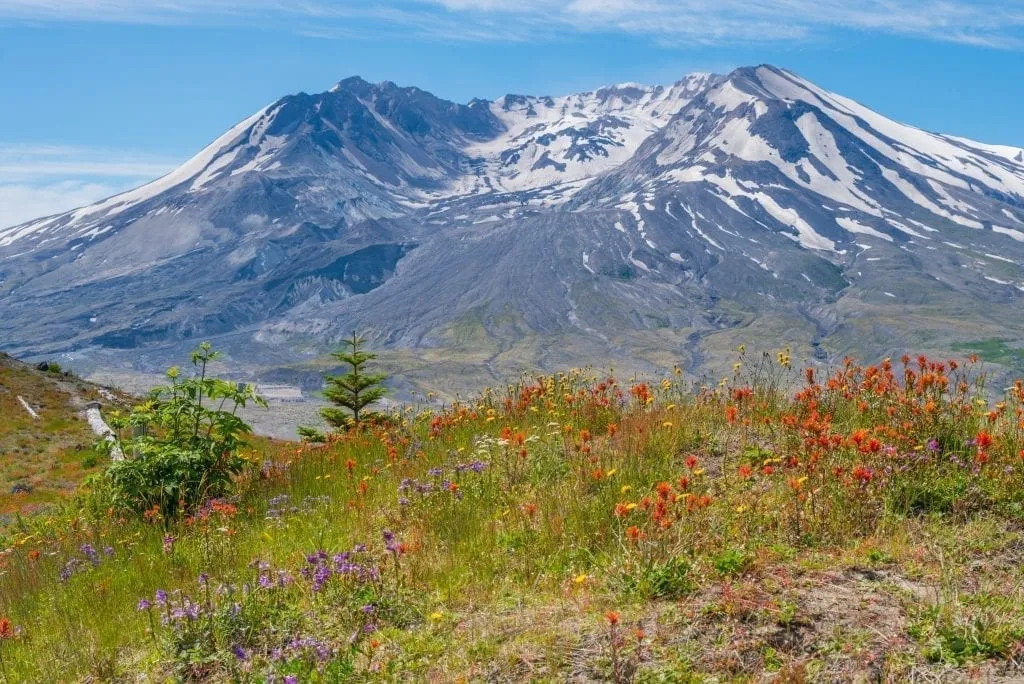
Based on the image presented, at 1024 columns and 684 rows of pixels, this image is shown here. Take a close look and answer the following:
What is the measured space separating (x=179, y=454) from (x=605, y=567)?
5.36m

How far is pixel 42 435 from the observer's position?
109ft

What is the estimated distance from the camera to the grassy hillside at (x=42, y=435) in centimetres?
2430

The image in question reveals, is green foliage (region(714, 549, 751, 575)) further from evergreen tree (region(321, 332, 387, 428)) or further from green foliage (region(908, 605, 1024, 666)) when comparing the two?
evergreen tree (region(321, 332, 387, 428))

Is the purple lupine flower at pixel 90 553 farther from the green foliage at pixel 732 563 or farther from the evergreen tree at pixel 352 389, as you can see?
the evergreen tree at pixel 352 389

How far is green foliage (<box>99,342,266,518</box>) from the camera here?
28.3ft

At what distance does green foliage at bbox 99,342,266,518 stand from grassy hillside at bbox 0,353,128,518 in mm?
1766

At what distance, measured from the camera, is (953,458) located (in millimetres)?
6301

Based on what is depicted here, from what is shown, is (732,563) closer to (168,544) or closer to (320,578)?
(320,578)

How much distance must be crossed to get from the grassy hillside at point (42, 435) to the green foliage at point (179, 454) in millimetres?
1766

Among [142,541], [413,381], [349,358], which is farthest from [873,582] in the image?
[413,381]

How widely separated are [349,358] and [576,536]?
14144 millimetres

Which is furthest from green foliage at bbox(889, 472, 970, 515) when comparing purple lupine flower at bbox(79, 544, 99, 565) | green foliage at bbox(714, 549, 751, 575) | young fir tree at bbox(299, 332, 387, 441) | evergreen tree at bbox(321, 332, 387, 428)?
evergreen tree at bbox(321, 332, 387, 428)

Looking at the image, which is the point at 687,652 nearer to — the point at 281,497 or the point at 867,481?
the point at 867,481

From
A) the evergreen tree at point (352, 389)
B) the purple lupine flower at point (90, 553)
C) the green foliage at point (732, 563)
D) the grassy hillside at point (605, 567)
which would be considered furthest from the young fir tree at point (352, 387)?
the green foliage at point (732, 563)
